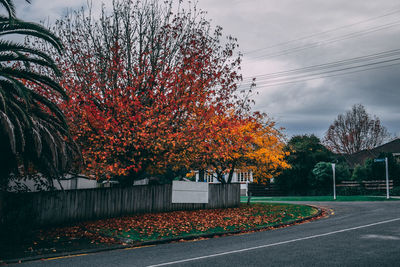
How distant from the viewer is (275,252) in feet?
31.5

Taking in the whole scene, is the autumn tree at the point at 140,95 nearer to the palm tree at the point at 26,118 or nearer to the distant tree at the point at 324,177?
the palm tree at the point at 26,118

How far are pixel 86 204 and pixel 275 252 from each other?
9798 millimetres

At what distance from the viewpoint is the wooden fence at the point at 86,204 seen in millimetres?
13500

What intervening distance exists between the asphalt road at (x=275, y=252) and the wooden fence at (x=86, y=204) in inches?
185

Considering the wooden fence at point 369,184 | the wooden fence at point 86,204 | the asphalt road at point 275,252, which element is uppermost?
the wooden fence at point 369,184

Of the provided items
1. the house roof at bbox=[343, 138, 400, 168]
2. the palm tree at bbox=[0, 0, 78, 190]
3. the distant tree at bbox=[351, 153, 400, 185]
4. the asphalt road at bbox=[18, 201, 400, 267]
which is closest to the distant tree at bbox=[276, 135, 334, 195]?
the distant tree at bbox=[351, 153, 400, 185]

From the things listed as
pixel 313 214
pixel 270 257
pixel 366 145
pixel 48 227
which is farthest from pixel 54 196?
pixel 366 145

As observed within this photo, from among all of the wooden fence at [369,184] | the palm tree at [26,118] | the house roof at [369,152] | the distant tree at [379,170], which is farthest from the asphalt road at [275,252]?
the house roof at [369,152]

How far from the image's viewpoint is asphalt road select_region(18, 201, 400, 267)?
8.51 metres

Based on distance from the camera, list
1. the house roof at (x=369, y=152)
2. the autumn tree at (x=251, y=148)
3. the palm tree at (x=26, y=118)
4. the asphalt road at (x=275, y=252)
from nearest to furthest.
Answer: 1. the asphalt road at (x=275, y=252)
2. the palm tree at (x=26, y=118)
3. the autumn tree at (x=251, y=148)
4. the house roof at (x=369, y=152)

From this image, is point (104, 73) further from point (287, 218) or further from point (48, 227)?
point (287, 218)

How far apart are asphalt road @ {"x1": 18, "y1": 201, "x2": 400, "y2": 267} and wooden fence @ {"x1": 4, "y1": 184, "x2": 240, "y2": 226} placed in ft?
15.4

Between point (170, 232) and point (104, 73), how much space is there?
8.07 meters

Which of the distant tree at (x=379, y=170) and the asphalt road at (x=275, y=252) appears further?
the distant tree at (x=379, y=170)
